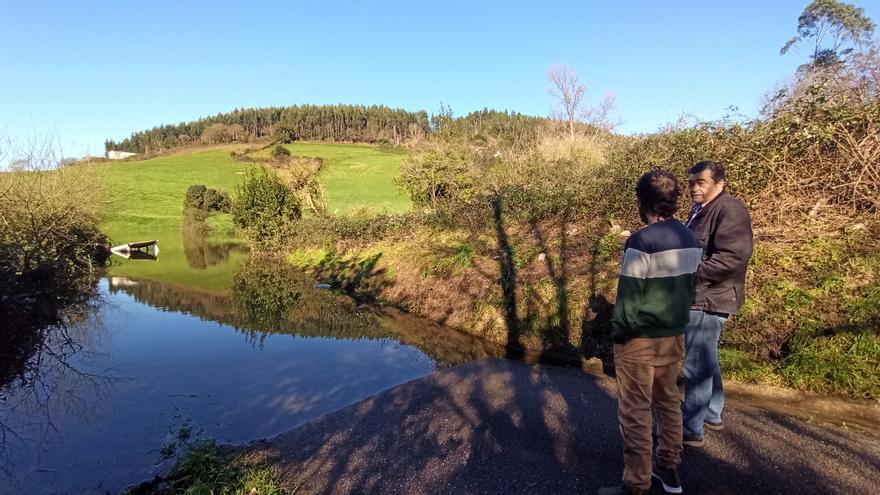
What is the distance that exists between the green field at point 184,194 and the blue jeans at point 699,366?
17.0 metres

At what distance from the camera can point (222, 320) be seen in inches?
500

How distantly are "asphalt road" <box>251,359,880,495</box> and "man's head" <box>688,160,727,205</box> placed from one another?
7.61 feet

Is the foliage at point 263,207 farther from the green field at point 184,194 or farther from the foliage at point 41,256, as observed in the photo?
the foliage at point 41,256

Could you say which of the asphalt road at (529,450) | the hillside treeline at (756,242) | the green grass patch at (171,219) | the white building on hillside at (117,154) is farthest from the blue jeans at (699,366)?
the white building on hillside at (117,154)

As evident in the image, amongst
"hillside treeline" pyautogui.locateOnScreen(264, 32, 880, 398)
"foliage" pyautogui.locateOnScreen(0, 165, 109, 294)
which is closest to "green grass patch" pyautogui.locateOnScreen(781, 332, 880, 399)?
"hillside treeline" pyautogui.locateOnScreen(264, 32, 880, 398)

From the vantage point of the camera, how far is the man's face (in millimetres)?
4172

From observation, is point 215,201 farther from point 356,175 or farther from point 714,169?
point 714,169

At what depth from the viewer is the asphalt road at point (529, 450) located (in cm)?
376

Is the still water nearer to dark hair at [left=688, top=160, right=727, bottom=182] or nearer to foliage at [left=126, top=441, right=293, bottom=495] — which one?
foliage at [left=126, top=441, right=293, bottom=495]

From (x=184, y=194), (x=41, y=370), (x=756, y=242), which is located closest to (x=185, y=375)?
(x=41, y=370)

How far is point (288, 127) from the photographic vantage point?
84125 mm

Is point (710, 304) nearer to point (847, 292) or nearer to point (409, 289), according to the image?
point (847, 292)

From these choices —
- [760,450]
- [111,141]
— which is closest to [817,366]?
[760,450]

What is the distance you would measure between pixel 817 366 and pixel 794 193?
4284mm
